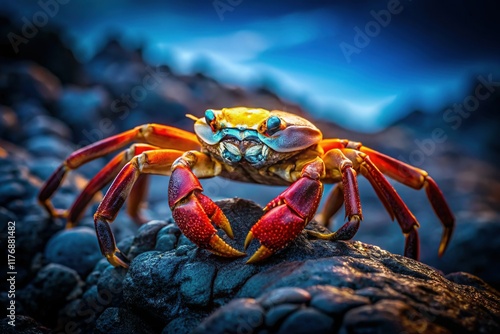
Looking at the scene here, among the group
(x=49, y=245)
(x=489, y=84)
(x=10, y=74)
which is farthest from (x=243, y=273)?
(x=489, y=84)

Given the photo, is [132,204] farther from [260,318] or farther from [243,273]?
[260,318]

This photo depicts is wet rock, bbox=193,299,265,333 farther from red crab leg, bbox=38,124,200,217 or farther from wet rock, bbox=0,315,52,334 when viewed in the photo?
red crab leg, bbox=38,124,200,217

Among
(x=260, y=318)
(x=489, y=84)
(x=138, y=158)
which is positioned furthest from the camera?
(x=489, y=84)

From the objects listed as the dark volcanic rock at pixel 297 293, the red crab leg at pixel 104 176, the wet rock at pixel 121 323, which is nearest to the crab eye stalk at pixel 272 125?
the dark volcanic rock at pixel 297 293

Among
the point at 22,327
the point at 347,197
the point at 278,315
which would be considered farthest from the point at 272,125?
the point at 22,327

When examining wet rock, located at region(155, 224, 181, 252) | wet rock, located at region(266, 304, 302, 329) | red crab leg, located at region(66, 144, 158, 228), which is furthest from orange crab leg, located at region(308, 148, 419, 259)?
red crab leg, located at region(66, 144, 158, 228)

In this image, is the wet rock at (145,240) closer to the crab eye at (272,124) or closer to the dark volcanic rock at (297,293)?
the dark volcanic rock at (297,293)

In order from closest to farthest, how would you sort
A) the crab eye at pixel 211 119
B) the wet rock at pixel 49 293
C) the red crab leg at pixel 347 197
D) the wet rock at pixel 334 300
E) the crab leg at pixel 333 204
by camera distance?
1. the wet rock at pixel 334 300
2. the red crab leg at pixel 347 197
3. the crab eye at pixel 211 119
4. the wet rock at pixel 49 293
5. the crab leg at pixel 333 204
